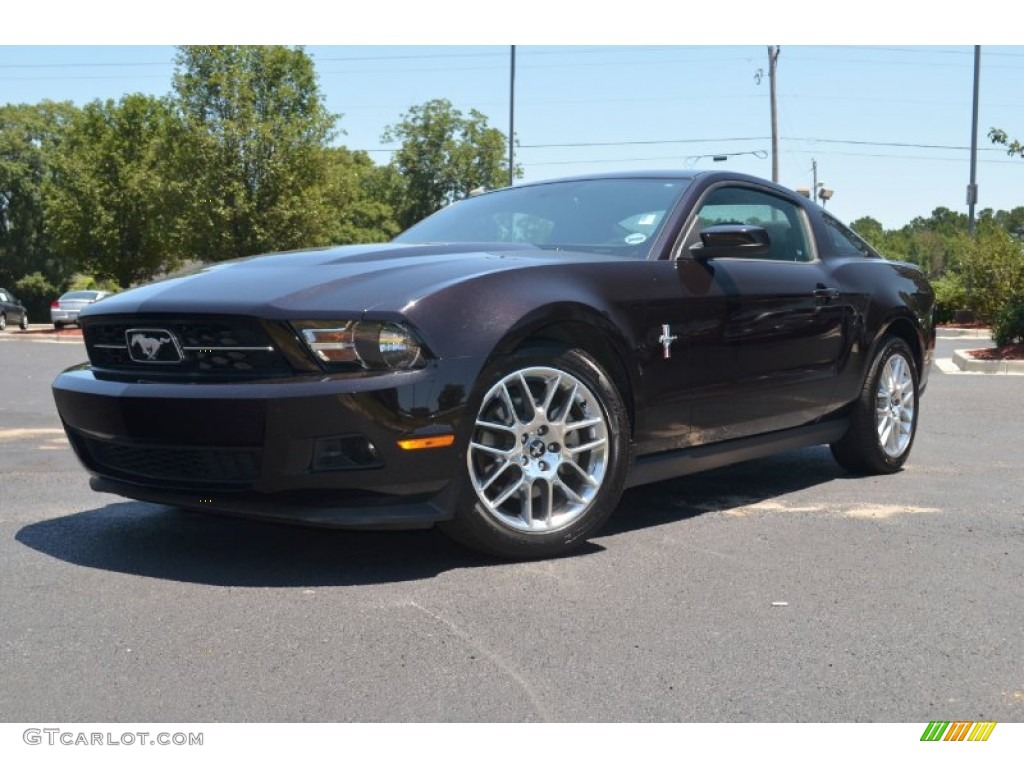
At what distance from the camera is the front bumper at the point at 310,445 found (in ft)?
11.9

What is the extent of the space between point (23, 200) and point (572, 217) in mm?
70597

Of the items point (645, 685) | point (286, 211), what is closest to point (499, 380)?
point (645, 685)

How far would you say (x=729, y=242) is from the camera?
15.5 feet

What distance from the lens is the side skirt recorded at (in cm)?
453

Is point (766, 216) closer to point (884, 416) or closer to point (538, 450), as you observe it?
point (884, 416)

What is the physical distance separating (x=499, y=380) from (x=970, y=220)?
102 ft

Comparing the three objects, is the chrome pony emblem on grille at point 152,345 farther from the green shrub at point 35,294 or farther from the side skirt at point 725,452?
the green shrub at point 35,294

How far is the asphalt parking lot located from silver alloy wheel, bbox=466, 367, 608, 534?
20cm

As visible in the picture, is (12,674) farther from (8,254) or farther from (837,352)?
(8,254)

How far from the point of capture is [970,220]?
3216 centimetres

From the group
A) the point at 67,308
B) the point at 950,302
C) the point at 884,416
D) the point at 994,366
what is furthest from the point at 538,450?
the point at 67,308

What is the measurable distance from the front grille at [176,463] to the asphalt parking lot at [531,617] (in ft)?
1.03
